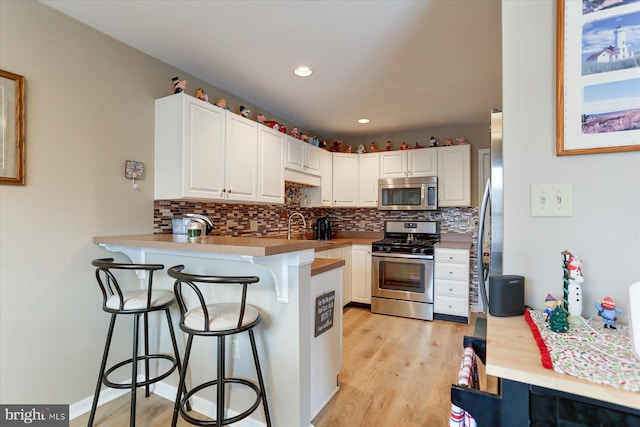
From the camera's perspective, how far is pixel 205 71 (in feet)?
8.39

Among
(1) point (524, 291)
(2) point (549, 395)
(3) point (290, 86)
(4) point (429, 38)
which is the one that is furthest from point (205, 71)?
(2) point (549, 395)

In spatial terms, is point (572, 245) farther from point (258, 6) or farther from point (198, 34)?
point (198, 34)

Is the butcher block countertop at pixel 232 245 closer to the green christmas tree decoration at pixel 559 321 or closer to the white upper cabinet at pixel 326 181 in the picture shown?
the green christmas tree decoration at pixel 559 321

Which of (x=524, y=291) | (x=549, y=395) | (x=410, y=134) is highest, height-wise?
(x=410, y=134)

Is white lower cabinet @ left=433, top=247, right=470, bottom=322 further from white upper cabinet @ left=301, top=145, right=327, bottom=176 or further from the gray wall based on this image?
the gray wall

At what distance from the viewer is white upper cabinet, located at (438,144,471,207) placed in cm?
388

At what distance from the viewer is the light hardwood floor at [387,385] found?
1.87 m

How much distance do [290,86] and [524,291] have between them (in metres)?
2.46

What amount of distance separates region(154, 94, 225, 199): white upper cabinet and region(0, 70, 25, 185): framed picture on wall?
771 millimetres

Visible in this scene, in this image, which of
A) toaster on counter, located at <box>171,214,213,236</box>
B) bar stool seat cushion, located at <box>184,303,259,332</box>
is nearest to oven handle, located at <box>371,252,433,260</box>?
toaster on counter, located at <box>171,214,213,236</box>

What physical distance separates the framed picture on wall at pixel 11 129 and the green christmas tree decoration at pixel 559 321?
Answer: 249cm

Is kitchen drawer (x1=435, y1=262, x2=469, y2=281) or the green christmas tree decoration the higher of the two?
the green christmas tree decoration

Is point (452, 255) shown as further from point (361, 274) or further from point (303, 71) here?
point (303, 71)

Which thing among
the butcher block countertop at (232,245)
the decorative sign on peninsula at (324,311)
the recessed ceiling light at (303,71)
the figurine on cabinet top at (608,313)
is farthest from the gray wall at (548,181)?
the recessed ceiling light at (303,71)
